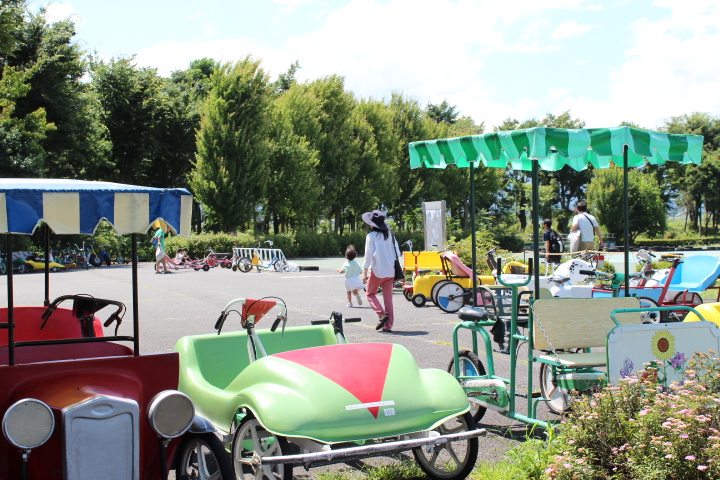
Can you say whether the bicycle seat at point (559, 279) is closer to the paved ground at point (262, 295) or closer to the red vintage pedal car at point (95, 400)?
the paved ground at point (262, 295)

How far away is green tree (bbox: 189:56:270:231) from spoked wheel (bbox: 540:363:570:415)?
32.9 metres

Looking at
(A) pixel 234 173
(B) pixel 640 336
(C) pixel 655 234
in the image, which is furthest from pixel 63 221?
(C) pixel 655 234

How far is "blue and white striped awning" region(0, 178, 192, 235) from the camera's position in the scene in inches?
127

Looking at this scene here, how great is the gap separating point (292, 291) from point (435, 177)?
36.5 m

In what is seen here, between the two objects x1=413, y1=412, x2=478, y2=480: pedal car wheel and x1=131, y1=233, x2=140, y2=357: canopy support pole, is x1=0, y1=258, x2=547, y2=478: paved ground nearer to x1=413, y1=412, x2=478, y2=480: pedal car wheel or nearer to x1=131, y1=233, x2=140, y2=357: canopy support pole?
x1=413, y1=412, x2=478, y2=480: pedal car wheel

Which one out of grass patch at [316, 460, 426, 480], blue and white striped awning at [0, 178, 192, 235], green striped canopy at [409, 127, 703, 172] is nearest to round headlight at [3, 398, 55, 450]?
blue and white striped awning at [0, 178, 192, 235]

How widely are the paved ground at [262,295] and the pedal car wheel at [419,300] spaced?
185mm

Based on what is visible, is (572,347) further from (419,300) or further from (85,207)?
(419,300)

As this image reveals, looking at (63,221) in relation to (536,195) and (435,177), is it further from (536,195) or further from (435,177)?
(435,177)

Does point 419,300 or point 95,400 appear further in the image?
point 419,300

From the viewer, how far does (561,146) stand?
4.94 meters

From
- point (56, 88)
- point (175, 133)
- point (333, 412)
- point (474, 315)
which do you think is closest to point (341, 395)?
point (333, 412)

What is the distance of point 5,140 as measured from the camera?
29312 mm

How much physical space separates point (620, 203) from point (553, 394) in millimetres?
48454
